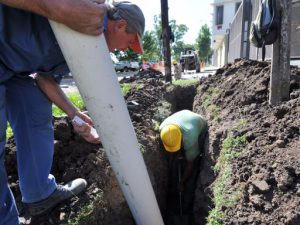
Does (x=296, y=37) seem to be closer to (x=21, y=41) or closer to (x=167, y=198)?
(x=167, y=198)

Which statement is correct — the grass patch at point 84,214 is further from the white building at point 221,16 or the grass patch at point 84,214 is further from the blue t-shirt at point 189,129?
the white building at point 221,16

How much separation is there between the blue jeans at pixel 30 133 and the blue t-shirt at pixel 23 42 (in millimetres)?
320

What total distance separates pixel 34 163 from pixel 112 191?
37.1 inches

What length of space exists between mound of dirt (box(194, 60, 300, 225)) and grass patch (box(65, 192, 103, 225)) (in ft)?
3.36

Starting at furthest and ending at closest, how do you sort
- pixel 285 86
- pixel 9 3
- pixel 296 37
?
pixel 296 37 → pixel 285 86 → pixel 9 3

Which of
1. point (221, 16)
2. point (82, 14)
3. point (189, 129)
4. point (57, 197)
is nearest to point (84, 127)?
point (57, 197)

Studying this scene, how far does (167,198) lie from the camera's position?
17.6 feet

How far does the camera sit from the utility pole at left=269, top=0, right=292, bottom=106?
3.77 m

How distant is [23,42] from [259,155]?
2171 millimetres

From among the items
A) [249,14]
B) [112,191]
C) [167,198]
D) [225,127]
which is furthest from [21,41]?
[249,14]

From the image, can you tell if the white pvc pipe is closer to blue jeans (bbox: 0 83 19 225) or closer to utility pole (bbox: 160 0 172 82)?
blue jeans (bbox: 0 83 19 225)

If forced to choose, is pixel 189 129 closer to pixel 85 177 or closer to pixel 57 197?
pixel 85 177

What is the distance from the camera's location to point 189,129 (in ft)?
15.3

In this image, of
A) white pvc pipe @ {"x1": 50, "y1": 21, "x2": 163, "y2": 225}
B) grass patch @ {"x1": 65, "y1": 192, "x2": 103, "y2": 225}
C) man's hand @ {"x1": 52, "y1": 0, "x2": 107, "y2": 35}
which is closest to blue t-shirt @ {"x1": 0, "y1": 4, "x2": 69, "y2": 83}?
white pvc pipe @ {"x1": 50, "y1": 21, "x2": 163, "y2": 225}
